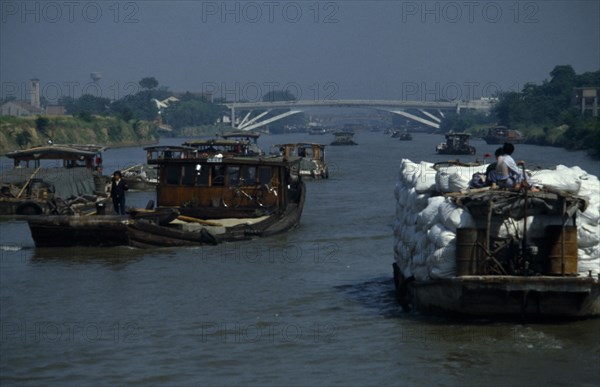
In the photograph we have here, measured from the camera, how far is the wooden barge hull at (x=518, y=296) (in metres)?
14.0

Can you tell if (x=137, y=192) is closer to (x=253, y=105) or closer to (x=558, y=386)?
(x=558, y=386)

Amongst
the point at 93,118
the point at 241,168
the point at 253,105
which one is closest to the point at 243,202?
the point at 241,168

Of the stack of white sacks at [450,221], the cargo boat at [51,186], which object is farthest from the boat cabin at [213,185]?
the stack of white sacks at [450,221]

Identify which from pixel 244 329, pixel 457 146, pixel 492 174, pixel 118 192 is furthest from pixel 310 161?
pixel 492 174

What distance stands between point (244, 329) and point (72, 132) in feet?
326

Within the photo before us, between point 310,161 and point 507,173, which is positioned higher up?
point 507,173

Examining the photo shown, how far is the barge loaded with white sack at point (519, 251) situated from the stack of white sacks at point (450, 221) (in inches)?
0.5

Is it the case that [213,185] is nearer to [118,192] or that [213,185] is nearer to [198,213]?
[198,213]

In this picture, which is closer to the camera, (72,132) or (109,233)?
(109,233)

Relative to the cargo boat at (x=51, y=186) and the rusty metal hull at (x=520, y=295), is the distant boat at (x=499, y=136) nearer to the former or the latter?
the cargo boat at (x=51, y=186)

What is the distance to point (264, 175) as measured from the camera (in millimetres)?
27531

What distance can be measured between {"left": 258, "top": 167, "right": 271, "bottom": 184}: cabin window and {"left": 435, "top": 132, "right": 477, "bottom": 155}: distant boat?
49.1 m

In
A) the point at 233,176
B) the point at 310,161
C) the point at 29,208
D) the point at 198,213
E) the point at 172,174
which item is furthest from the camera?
the point at 310,161

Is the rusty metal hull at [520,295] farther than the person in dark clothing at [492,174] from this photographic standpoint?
No
